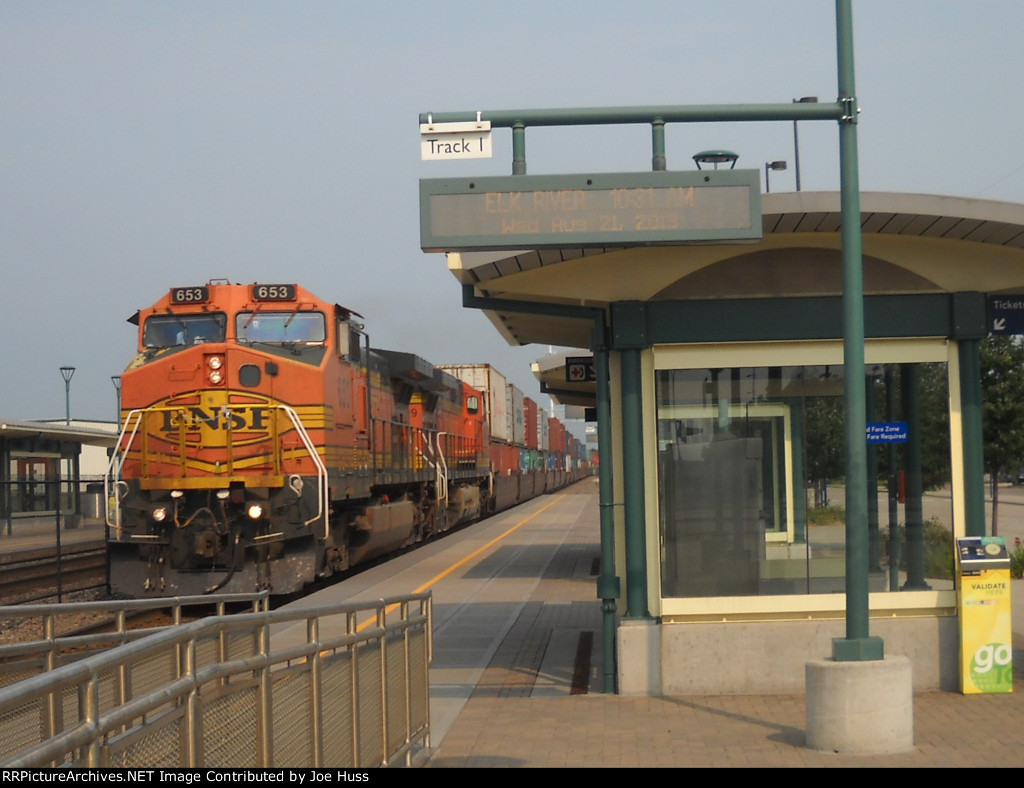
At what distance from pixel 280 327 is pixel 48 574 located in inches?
261

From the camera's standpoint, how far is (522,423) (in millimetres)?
48531

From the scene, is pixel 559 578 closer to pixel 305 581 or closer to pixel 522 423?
pixel 305 581

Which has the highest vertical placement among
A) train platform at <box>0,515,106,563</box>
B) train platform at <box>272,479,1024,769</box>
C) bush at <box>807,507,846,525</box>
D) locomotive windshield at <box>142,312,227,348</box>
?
locomotive windshield at <box>142,312,227,348</box>

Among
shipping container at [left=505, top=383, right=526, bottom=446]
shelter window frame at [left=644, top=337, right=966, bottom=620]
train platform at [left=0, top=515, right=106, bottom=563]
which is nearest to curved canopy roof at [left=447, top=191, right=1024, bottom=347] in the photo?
shelter window frame at [left=644, top=337, right=966, bottom=620]

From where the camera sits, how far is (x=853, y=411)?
8078mm

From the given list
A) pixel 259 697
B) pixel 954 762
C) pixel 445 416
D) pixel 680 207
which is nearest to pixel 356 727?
pixel 259 697

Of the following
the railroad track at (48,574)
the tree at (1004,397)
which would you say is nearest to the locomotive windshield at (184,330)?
the railroad track at (48,574)

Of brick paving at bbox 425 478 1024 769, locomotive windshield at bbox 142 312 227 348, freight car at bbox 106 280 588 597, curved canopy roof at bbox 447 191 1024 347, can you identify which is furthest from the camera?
locomotive windshield at bbox 142 312 227 348

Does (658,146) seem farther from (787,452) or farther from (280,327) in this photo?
(280,327)

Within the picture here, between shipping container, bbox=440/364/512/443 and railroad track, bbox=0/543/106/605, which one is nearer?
railroad track, bbox=0/543/106/605

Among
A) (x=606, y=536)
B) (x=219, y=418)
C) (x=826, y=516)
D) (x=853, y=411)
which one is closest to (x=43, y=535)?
(x=219, y=418)

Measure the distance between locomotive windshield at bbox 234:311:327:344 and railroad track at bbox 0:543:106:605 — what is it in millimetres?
4324

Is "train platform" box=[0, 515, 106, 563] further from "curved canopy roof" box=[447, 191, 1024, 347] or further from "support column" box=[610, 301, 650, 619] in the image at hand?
"support column" box=[610, 301, 650, 619]

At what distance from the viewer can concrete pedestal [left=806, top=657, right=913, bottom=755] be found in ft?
24.6
